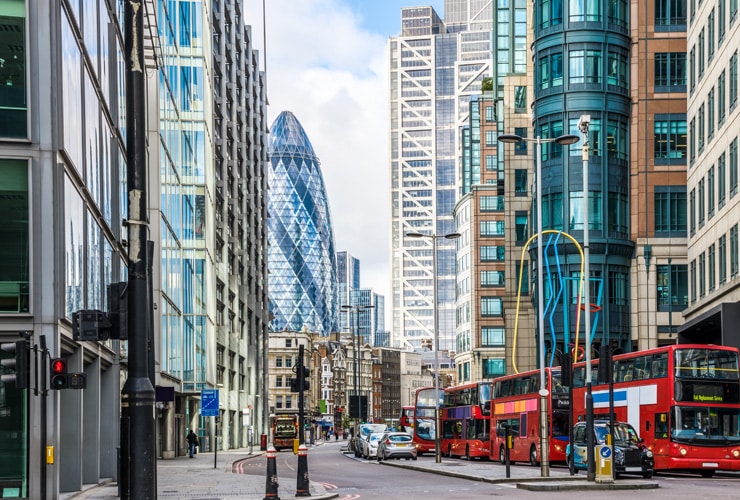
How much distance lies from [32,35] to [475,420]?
123ft

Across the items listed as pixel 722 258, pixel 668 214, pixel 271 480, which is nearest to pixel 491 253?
pixel 668 214

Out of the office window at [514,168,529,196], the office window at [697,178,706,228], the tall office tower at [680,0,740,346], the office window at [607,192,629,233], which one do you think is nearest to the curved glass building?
the office window at [607,192,629,233]

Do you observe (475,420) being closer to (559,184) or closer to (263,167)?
(559,184)

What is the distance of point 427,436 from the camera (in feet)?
208

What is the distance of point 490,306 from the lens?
111500 mm

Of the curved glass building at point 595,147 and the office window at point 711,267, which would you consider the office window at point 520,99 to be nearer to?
the curved glass building at point 595,147

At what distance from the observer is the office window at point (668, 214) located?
66.0 meters

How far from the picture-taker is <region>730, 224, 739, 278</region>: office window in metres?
45.8

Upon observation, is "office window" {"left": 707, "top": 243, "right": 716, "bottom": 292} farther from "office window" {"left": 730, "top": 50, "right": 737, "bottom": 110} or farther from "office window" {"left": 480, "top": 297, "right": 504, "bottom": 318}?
"office window" {"left": 480, "top": 297, "right": 504, "bottom": 318}

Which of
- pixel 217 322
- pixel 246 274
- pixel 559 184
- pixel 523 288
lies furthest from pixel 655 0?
pixel 246 274

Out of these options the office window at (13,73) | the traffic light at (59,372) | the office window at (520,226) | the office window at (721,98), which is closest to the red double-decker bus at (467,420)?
the office window at (721,98)

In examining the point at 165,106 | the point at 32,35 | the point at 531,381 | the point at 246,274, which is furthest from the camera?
the point at 246,274

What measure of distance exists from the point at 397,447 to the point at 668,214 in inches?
932

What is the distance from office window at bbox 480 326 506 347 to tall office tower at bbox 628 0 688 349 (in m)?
44.2
